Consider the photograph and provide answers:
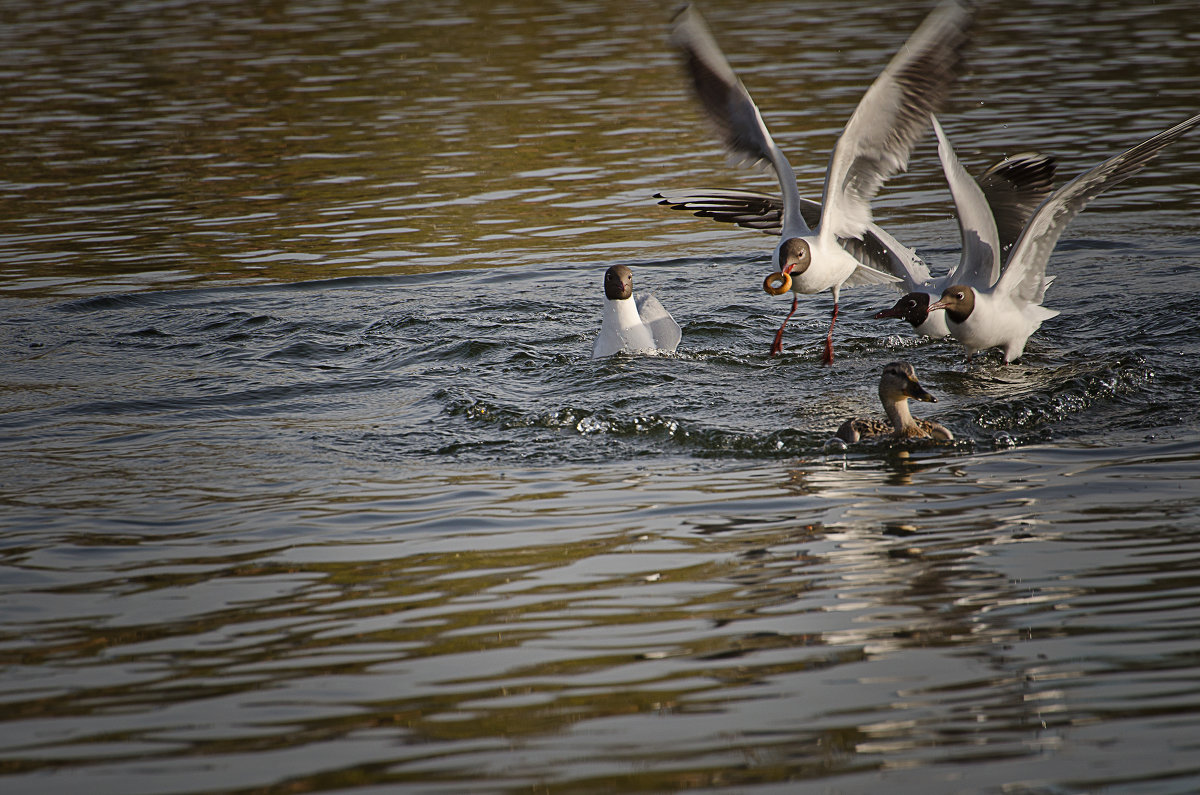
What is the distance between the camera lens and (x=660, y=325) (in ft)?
29.3

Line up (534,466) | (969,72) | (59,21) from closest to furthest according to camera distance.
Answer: (534,466)
(969,72)
(59,21)

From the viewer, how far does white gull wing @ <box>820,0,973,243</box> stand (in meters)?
8.40

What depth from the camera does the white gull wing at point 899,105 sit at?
840 centimetres

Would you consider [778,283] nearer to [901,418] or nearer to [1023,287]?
[1023,287]

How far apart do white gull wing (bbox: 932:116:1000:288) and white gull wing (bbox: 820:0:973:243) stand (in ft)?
1.04

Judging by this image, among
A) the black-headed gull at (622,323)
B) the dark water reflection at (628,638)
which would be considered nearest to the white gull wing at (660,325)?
the black-headed gull at (622,323)

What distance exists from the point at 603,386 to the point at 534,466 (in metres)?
1.67

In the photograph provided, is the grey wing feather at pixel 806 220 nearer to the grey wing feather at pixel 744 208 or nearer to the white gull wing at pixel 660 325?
the grey wing feather at pixel 744 208

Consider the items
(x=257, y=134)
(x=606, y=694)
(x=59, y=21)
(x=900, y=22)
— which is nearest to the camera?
(x=606, y=694)

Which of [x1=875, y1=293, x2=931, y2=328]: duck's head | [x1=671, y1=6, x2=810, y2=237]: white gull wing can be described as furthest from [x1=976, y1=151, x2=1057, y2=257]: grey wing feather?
[x1=671, y1=6, x2=810, y2=237]: white gull wing

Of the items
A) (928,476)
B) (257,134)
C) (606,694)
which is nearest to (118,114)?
(257,134)

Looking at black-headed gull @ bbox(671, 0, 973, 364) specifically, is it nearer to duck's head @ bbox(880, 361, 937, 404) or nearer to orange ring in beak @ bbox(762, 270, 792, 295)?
orange ring in beak @ bbox(762, 270, 792, 295)

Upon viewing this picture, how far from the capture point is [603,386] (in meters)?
8.00

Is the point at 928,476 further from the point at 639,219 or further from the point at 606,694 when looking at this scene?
the point at 639,219
